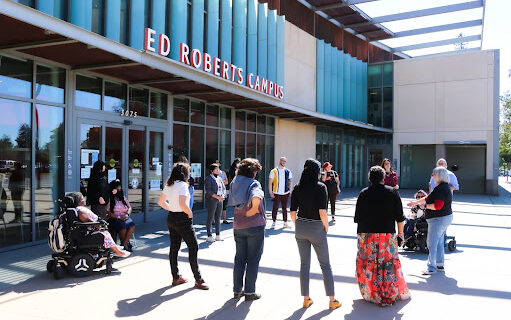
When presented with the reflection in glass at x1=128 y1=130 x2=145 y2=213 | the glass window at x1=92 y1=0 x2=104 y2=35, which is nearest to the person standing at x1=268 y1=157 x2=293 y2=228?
the reflection in glass at x1=128 y1=130 x2=145 y2=213

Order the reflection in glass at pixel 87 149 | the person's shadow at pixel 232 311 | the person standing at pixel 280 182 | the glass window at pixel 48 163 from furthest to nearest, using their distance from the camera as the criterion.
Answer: the person standing at pixel 280 182
the reflection in glass at pixel 87 149
the glass window at pixel 48 163
the person's shadow at pixel 232 311

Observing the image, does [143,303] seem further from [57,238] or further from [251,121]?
[251,121]

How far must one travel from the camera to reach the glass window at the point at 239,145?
1517cm

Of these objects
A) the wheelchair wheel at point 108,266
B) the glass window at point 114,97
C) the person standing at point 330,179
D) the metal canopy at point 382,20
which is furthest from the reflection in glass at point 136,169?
the metal canopy at point 382,20

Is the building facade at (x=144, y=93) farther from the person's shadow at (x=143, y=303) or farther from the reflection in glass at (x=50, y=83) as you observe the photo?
the person's shadow at (x=143, y=303)

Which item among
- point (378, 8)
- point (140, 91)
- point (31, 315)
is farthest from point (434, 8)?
point (31, 315)

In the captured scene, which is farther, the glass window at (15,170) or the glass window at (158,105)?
the glass window at (158,105)

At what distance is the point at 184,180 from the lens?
18.3 ft

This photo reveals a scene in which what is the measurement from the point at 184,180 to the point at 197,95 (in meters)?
6.89

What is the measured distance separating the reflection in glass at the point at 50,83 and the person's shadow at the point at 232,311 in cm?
557

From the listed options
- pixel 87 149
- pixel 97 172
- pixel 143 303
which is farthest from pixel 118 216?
pixel 143 303

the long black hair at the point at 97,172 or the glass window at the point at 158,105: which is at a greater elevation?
the glass window at the point at 158,105

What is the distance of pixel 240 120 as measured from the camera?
50.4 feet

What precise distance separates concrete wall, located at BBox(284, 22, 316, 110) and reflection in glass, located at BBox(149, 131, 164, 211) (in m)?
8.35
